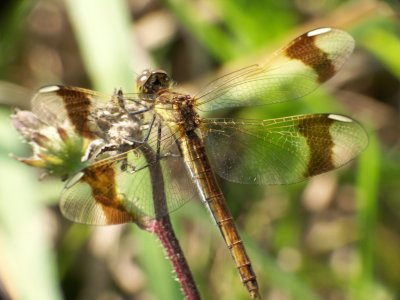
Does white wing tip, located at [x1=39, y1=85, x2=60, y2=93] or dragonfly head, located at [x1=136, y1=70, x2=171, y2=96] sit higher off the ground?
white wing tip, located at [x1=39, y1=85, x2=60, y2=93]

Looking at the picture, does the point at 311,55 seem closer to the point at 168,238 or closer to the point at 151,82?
the point at 151,82

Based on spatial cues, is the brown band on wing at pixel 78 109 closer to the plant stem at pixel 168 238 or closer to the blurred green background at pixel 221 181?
the plant stem at pixel 168 238

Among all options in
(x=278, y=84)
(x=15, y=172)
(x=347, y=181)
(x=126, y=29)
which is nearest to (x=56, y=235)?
(x=15, y=172)

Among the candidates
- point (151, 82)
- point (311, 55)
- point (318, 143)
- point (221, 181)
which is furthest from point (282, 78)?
point (221, 181)

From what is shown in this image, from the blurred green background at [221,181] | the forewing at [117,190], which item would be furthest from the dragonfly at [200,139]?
the blurred green background at [221,181]

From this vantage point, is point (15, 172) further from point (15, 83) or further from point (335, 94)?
point (335, 94)

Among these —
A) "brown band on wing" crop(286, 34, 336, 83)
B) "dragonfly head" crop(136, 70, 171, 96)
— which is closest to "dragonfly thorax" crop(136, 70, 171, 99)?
"dragonfly head" crop(136, 70, 171, 96)

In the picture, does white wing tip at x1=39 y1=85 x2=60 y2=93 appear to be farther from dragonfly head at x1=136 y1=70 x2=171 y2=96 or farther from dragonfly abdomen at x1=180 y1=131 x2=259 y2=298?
dragonfly abdomen at x1=180 y1=131 x2=259 y2=298
